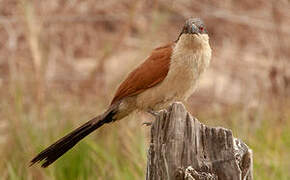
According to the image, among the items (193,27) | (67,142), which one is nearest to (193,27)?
(193,27)

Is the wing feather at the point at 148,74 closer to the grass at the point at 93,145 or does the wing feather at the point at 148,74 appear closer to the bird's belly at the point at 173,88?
the bird's belly at the point at 173,88

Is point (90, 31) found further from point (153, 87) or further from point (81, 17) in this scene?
point (153, 87)

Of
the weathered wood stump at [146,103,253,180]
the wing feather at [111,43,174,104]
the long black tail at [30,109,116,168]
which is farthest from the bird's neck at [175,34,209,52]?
the weathered wood stump at [146,103,253,180]

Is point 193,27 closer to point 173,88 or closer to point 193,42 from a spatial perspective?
point 193,42

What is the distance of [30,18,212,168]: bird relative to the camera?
345cm

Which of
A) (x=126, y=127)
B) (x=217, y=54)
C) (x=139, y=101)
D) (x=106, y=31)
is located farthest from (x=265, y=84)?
(x=139, y=101)

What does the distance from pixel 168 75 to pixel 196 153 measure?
4.39 ft

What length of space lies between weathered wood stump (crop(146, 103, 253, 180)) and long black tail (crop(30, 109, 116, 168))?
3.40 feet

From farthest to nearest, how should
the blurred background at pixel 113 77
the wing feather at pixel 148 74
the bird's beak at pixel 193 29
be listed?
the blurred background at pixel 113 77 → the wing feather at pixel 148 74 → the bird's beak at pixel 193 29

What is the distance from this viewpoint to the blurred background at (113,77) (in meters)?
4.02

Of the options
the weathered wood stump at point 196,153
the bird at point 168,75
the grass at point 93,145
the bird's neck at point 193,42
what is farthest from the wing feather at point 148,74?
the weathered wood stump at point 196,153

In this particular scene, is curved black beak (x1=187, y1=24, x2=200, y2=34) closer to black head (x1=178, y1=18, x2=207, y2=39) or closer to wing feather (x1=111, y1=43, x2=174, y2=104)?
black head (x1=178, y1=18, x2=207, y2=39)

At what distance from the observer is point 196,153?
7.30 ft

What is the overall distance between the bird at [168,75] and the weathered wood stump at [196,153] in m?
1.17
